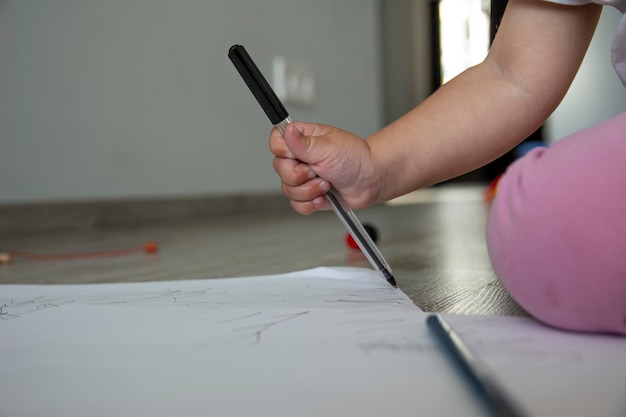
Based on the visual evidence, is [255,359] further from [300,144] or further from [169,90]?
[169,90]

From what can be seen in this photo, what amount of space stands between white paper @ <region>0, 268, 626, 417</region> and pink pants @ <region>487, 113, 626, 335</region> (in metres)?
0.02

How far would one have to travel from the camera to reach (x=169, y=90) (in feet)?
4.73

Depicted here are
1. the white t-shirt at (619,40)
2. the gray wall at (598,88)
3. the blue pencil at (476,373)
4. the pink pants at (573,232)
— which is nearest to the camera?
the blue pencil at (476,373)

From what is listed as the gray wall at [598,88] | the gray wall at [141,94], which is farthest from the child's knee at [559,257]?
the gray wall at [141,94]

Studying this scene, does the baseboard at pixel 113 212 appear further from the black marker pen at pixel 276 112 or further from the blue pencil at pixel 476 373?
the blue pencil at pixel 476 373

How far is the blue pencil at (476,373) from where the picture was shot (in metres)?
0.21

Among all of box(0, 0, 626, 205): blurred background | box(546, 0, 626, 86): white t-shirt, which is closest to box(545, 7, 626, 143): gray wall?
box(0, 0, 626, 205): blurred background

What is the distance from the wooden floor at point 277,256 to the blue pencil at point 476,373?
0.35 ft

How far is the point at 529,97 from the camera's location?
0.51 meters

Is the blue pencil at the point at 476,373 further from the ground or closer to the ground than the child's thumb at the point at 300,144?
closer to the ground

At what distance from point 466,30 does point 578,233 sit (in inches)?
135

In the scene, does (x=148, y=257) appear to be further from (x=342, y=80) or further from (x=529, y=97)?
(x=342, y=80)

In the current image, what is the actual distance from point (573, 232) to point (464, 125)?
0.21 meters

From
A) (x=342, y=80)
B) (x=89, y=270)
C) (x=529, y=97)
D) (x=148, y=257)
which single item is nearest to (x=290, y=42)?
(x=342, y=80)
